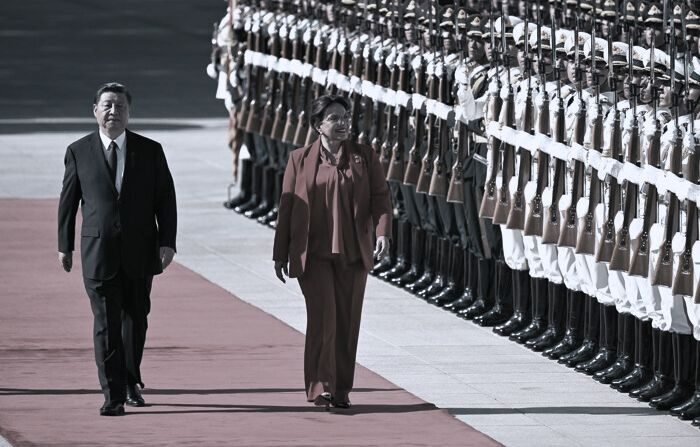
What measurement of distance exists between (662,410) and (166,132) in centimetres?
1453

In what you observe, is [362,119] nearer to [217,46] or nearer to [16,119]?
[217,46]

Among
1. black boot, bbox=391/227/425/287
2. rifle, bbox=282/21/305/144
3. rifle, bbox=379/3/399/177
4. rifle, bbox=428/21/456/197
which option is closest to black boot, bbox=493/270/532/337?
rifle, bbox=428/21/456/197

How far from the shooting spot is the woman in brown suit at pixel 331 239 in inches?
408

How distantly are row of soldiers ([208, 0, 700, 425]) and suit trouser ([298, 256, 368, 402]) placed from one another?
4.60 feet

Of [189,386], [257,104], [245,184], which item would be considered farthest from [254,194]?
[189,386]

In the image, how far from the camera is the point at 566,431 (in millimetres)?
10109

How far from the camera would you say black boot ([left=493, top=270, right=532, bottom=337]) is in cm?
1262

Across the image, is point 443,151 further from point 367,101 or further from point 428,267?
point 367,101

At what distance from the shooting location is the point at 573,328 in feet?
39.2

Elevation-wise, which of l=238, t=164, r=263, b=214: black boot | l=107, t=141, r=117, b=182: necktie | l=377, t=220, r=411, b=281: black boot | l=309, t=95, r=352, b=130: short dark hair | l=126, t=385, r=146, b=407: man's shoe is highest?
l=309, t=95, r=352, b=130: short dark hair

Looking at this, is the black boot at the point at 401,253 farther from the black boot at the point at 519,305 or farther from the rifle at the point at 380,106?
the black boot at the point at 519,305

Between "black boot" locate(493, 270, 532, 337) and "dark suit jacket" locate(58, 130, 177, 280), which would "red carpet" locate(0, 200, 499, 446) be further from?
"black boot" locate(493, 270, 532, 337)

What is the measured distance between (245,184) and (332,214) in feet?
26.5

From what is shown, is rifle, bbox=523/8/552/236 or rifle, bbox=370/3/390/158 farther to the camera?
rifle, bbox=370/3/390/158
